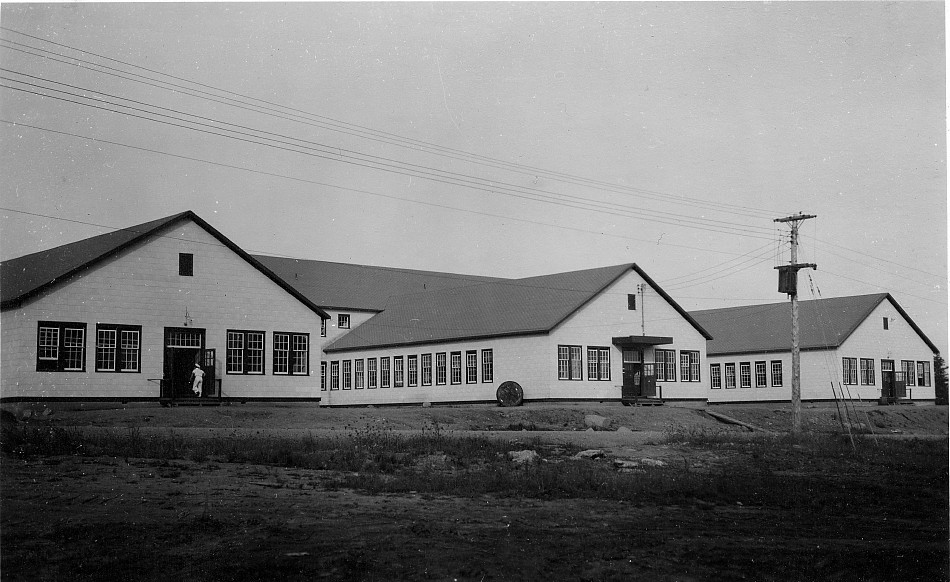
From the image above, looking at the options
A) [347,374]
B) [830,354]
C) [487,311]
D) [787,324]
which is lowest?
[347,374]

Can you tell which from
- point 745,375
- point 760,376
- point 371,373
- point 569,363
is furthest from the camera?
point 745,375

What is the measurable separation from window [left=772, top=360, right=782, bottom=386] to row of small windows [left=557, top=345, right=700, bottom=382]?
31.8ft

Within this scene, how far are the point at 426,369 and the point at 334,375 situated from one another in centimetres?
946

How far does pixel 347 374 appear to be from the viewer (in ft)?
183

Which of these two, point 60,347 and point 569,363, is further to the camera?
point 569,363

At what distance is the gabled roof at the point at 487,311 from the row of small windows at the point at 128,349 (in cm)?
1042

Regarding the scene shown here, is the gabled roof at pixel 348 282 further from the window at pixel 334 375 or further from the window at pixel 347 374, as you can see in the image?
the window at pixel 347 374

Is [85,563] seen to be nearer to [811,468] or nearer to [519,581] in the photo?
[519,581]

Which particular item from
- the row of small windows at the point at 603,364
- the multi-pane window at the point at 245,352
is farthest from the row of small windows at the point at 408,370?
the multi-pane window at the point at 245,352

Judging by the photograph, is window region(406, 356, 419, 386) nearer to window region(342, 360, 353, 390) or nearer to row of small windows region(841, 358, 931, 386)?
window region(342, 360, 353, 390)

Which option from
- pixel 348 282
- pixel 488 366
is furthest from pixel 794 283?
pixel 348 282

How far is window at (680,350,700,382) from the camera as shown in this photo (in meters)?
49.0

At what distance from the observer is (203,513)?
12383 millimetres

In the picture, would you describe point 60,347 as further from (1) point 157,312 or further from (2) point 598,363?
(2) point 598,363
